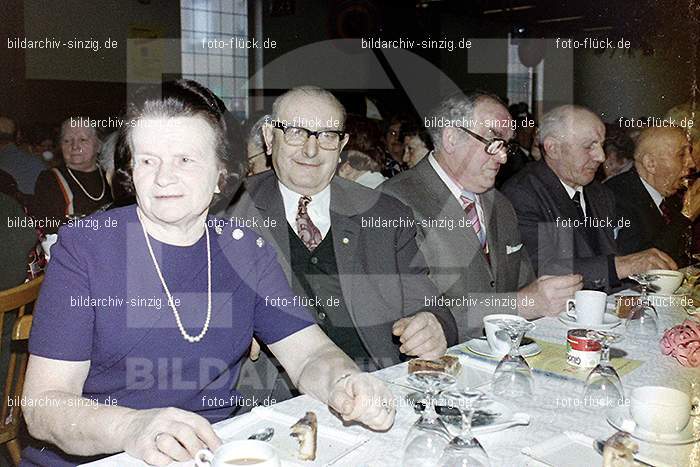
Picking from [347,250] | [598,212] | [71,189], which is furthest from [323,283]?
[71,189]

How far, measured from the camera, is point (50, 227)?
3322 mm

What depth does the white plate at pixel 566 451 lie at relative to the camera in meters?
1.12

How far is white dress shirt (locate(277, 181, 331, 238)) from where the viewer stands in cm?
234

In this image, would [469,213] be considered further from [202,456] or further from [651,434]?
[202,456]

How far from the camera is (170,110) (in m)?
1.52

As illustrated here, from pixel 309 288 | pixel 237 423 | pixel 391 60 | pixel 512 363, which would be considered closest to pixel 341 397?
pixel 237 423

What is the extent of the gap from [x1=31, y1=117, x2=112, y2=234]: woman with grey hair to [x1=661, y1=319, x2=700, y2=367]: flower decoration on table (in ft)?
8.74

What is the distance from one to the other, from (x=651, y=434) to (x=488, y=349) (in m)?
0.57

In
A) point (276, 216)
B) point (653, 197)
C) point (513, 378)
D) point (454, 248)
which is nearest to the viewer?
point (513, 378)

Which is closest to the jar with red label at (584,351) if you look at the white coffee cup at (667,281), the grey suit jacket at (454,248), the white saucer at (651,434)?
the white saucer at (651,434)

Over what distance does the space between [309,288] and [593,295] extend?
918 millimetres

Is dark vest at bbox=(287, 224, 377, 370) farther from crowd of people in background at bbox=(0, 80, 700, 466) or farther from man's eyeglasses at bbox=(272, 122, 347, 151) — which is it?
man's eyeglasses at bbox=(272, 122, 347, 151)

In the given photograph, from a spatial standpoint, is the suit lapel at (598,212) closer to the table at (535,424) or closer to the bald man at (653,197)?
the bald man at (653,197)

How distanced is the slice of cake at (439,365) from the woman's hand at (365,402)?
159 millimetres
